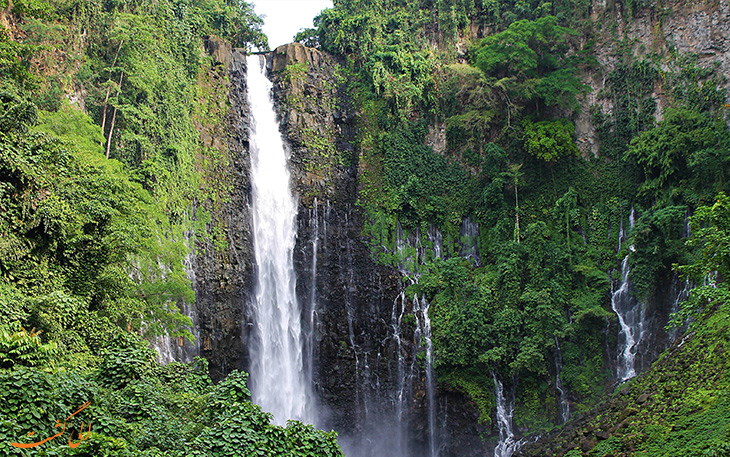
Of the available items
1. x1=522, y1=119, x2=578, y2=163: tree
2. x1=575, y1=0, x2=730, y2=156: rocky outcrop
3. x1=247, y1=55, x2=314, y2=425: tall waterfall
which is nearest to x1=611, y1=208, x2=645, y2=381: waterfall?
x1=522, y1=119, x2=578, y2=163: tree

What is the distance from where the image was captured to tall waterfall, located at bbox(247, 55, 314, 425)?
20.3 m

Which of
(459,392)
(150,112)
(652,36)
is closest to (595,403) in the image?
(459,392)

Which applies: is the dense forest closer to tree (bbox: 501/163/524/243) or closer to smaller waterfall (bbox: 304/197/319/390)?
tree (bbox: 501/163/524/243)

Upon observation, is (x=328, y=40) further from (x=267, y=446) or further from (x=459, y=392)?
(x=267, y=446)

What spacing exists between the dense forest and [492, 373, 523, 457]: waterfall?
25 centimetres

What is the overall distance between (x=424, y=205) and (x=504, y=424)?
31.0 feet

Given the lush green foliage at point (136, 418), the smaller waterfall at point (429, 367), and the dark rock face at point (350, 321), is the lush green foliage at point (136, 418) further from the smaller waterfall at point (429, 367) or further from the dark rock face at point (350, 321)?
the smaller waterfall at point (429, 367)

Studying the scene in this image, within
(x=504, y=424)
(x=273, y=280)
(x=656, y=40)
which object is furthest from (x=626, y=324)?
(x=273, y=280)

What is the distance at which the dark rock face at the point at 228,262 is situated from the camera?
785 inches

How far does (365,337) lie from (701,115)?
1470cm

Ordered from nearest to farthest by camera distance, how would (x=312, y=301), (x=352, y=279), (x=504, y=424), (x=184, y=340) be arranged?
(x=184, y=340)
(x=504, y=424)
(x=312, y=301)
(x=352, y=279)

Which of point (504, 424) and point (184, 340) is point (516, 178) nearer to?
point (504, 424)

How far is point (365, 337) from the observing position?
850 inches

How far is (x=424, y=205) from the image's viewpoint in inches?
958
